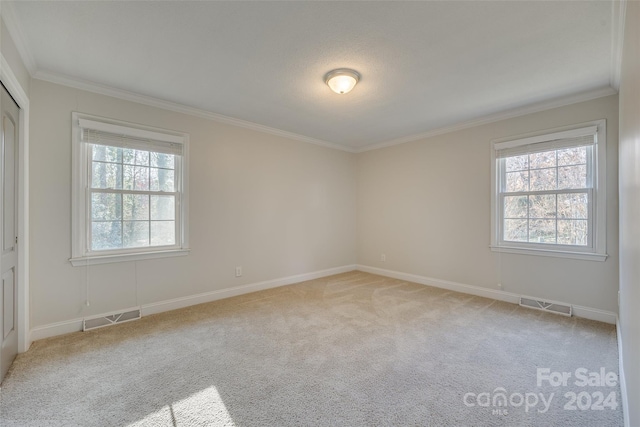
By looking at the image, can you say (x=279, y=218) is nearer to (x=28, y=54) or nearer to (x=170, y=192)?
(x=170, y=192)

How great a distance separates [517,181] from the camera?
366 cm

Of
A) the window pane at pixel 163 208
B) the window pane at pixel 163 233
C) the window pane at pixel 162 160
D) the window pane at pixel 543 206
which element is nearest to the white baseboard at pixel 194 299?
the window pane at pixel 163 233

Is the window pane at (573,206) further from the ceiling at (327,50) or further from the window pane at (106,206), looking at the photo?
the window pane at (106,206)

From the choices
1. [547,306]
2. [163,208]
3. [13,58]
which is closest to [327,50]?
[13,58]

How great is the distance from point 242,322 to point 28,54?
9.92 ft

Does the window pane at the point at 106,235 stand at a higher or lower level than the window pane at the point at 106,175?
lower

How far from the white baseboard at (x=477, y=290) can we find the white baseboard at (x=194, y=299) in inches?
31.3

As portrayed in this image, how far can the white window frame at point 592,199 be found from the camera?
3.00m

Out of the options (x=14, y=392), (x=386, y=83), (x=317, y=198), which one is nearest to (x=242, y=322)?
(x=14, y=392)

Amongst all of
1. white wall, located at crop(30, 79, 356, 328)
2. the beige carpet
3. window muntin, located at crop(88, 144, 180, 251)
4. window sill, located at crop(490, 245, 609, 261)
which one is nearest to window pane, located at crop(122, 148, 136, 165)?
window muntin, located at crop(88, 144, 180, 251)

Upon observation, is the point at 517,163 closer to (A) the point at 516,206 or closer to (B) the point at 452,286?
(A) the point at 516,206

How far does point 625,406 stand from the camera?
1645 millimetres

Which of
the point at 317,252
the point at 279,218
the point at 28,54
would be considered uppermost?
the point at 28,54

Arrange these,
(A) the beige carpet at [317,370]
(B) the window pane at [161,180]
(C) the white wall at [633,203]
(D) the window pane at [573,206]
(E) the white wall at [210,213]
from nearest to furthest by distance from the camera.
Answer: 1. (C) the white wall at [633,203]
2. (A) the beige carpet at [317,370]
3. (E) the white wall at [210,213]
4. (D) the window pane at [573,206]
5. (B) the window pane at [161,180]
